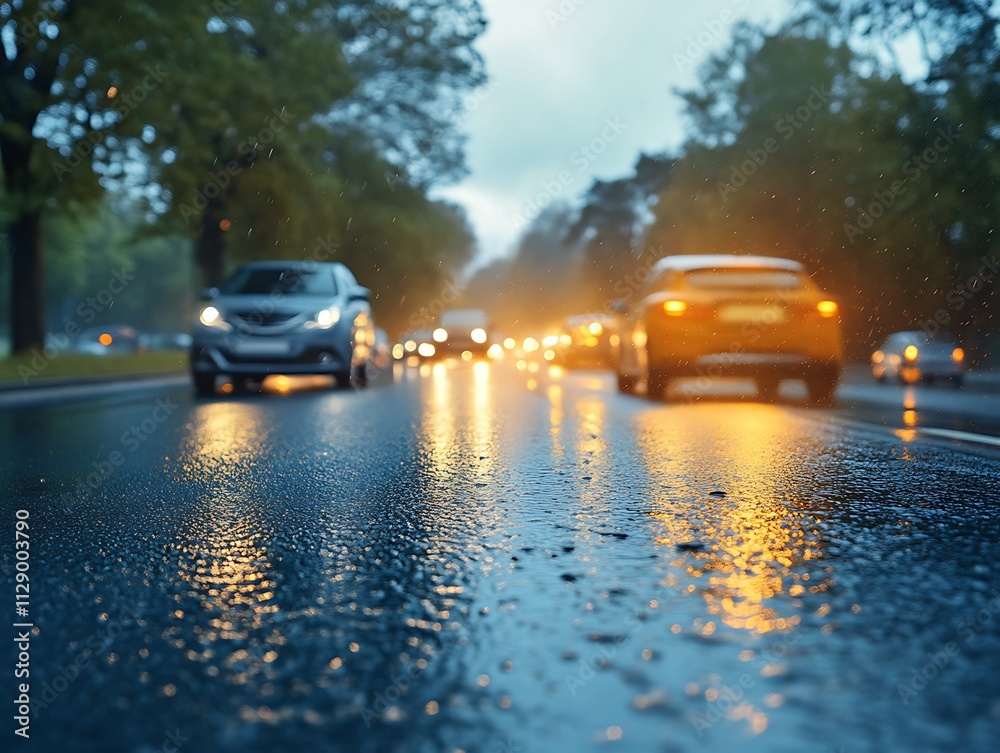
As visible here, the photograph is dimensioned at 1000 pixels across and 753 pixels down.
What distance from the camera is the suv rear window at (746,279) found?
13.9 m

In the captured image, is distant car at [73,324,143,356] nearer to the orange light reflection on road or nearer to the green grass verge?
the green grass verge

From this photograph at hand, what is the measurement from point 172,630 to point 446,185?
4730 cm

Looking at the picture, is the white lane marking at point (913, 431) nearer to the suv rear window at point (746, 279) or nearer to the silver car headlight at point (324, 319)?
the suv rear window at point (746, 279)

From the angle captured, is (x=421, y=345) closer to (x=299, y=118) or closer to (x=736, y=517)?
(x=299, y=118)

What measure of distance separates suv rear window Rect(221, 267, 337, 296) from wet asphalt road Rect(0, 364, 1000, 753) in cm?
887

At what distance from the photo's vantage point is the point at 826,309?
1380 cm

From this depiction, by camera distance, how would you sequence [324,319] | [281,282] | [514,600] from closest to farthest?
[514,600]
[324,319]
[281,282]

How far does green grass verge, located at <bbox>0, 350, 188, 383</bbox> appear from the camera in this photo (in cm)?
2047

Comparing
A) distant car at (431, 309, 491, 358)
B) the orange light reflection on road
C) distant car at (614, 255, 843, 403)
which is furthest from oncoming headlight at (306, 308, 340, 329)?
distant car at (431, 309, 491, 358)

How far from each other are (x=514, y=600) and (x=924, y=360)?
83.7 feet

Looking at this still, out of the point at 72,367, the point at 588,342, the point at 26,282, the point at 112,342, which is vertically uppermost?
the point at 26,282

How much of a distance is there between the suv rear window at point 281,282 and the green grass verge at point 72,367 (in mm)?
3961

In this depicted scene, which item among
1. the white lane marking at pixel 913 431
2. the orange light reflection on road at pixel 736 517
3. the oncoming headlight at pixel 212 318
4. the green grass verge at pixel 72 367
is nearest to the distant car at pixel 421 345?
the green grass verge at pixel 72 367

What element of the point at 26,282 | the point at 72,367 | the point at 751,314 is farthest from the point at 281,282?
the point at 26,282
